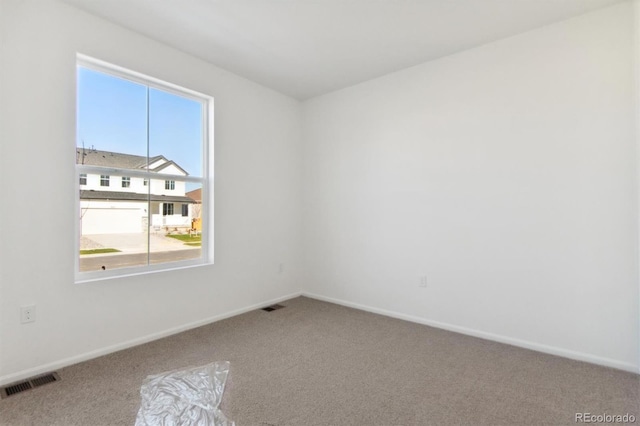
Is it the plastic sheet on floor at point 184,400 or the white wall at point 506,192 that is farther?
the white wall at point 506,192

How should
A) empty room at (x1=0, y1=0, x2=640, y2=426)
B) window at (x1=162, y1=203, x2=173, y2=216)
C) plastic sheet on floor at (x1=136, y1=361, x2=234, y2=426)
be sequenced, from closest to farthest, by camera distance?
plastic sheet on floor at (x1=136, y1=361, x2=234, y2=426)
empty room at (x1=0, y1=0, x2=640, y2=426)
window at (x1=162, y1=203, x2=173, y2=216)

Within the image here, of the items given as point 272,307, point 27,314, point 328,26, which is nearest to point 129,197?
point 27,314

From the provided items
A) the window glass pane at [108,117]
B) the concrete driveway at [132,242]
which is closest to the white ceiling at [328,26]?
the window glass pane at [108,117]

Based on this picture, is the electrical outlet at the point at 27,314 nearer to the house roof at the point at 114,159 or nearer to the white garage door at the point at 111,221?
the white garage door at the point at 111,221

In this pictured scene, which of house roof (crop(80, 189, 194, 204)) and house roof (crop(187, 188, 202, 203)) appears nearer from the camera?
house roof (crop(80, 189, 194, 204))

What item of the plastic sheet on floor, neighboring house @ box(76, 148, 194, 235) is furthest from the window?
the plastic sheet on floor

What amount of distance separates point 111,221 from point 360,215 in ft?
8.53

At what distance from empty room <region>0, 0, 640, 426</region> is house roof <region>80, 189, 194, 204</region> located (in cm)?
2

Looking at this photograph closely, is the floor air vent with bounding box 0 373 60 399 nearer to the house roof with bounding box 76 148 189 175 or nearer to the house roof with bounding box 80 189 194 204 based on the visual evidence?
the house roof with bounding box 80 189 194 204

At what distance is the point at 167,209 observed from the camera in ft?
10.7

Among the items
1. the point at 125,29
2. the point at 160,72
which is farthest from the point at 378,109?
the point at 125,29

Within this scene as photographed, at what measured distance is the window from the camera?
322cm

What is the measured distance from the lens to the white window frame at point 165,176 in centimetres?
263

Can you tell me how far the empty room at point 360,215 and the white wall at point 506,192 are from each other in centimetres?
2
